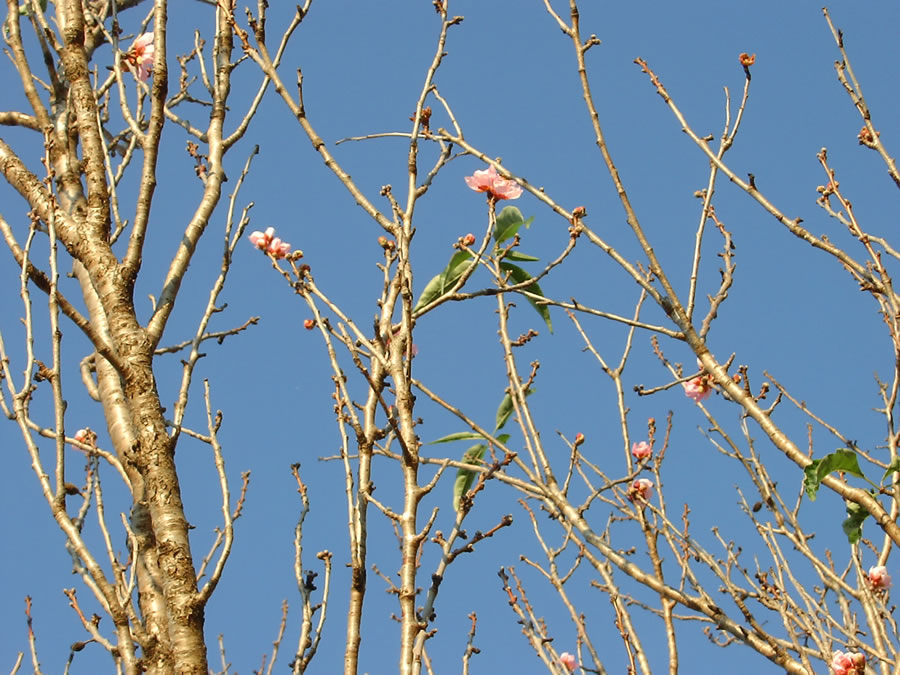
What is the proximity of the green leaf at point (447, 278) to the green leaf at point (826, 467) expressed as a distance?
1.01m

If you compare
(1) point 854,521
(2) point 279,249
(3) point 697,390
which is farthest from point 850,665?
(2) point 279,249

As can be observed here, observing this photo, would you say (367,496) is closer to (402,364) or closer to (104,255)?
(402,364)

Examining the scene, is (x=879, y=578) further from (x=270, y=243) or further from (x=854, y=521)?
(x=270, y=243)

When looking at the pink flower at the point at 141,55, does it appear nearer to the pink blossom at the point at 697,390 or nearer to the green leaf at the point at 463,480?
the green leaf at the point at 463,480

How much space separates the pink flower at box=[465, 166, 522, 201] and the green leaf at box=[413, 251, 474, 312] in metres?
0.23

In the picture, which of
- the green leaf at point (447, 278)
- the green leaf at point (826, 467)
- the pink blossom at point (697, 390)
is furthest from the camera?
the pink blossom at point (697, 390)

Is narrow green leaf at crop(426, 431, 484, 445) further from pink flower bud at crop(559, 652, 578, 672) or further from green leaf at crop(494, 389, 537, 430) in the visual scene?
pink flower bud at crop(559, 652, 578, 672)

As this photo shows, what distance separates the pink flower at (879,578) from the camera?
3.20 m

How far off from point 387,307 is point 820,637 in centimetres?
197

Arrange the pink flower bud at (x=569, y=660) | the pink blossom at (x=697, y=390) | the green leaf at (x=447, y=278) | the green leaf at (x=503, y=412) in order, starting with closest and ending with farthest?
the green leaf at (x=447, y=278), the green leaf at (x=503, y=412), the pink blossom at (x=697, y=390), the pink flower bud at (x=569, y=660)

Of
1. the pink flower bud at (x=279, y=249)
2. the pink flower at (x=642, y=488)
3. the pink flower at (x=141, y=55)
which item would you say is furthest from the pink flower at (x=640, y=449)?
the pink flower at (x=141, y=55)

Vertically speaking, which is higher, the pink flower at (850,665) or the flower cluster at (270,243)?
the flower cluster at (270,243)

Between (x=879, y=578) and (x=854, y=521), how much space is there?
3.52ft

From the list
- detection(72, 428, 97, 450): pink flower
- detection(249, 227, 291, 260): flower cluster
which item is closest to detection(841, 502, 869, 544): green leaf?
detection(249, 227, 291, 260): flower cluster
